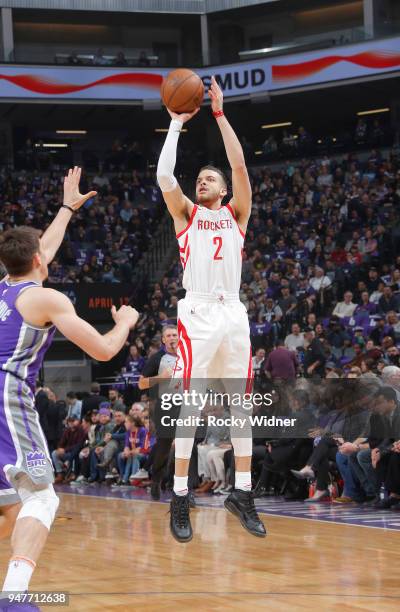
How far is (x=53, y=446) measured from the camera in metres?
18.6

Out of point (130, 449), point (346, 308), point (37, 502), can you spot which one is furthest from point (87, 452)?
point (37, 502)

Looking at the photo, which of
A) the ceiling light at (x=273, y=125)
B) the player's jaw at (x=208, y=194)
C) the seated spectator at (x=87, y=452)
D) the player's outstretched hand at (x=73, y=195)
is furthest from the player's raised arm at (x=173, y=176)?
the ceiling light at (x=273, y=125)

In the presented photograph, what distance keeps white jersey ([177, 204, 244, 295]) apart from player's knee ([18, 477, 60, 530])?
2.27 metres

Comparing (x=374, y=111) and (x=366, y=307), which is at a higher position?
(x=374, y=111)

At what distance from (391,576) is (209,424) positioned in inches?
281

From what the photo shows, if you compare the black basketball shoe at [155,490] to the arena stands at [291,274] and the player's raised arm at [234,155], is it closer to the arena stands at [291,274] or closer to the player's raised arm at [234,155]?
the arena stands at [291,274]

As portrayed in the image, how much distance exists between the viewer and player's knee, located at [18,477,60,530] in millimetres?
4961

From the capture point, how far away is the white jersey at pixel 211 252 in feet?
22.7

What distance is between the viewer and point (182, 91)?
679 cm

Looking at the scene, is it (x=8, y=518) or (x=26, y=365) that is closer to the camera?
(x=26, y=365)

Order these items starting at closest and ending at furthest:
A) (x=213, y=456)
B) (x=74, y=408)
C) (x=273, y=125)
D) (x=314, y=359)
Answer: (x=213, y=456) → (x=314, y=359) → (x=74, y=408) → (x=273, y=125)

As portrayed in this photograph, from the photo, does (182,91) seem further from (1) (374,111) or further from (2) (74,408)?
(1) (374,111)

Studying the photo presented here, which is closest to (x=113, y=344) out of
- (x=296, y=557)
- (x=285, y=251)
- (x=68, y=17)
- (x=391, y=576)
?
(x=391, y=576)

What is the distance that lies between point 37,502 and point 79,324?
96 cm
